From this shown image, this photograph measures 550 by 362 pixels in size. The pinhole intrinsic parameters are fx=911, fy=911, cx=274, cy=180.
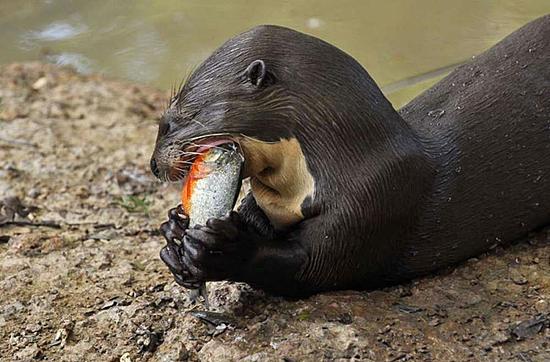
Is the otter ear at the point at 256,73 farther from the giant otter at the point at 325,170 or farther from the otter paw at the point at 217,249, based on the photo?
the otter paw at the point at 217,249

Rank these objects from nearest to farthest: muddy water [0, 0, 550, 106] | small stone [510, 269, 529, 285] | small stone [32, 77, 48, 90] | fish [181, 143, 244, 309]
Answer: fish [181, 143, 244, 309]
small stone [510, 269, 529, 285]
small stone [32, 77, 48, 90]
muddy water [0, 0, 550, 106]

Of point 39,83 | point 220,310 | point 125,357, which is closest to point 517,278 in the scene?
point 220,310

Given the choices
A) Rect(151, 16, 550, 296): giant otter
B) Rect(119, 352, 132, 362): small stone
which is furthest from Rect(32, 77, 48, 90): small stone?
Rect(119, 352, 132, 362): small stone

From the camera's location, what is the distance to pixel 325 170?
197 cm

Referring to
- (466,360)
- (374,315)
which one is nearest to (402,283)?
(374,315)

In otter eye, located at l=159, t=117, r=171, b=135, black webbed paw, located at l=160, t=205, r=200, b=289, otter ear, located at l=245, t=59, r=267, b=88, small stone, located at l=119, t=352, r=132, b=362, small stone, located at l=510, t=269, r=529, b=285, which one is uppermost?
otter ear, located at l=245, t=59, r=267, b=88

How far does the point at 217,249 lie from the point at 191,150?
25 cm

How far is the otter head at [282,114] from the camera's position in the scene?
195cm

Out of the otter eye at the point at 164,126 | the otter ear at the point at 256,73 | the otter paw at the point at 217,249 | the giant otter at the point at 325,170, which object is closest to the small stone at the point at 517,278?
the giant otter at the point at 325,170

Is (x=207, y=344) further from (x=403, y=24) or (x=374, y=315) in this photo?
(x=403, y=24)

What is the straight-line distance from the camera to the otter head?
6.39 ft

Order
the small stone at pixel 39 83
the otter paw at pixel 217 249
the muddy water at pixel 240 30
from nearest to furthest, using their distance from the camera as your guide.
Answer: the otter paw at pixel 217 249 < the small stone at pixel 39 83 < the muddy water at pixel 240 30

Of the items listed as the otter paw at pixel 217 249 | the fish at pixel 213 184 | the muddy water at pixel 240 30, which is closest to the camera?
the otter paw at pixel 217 249

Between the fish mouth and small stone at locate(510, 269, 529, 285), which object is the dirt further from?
the fish mouth
